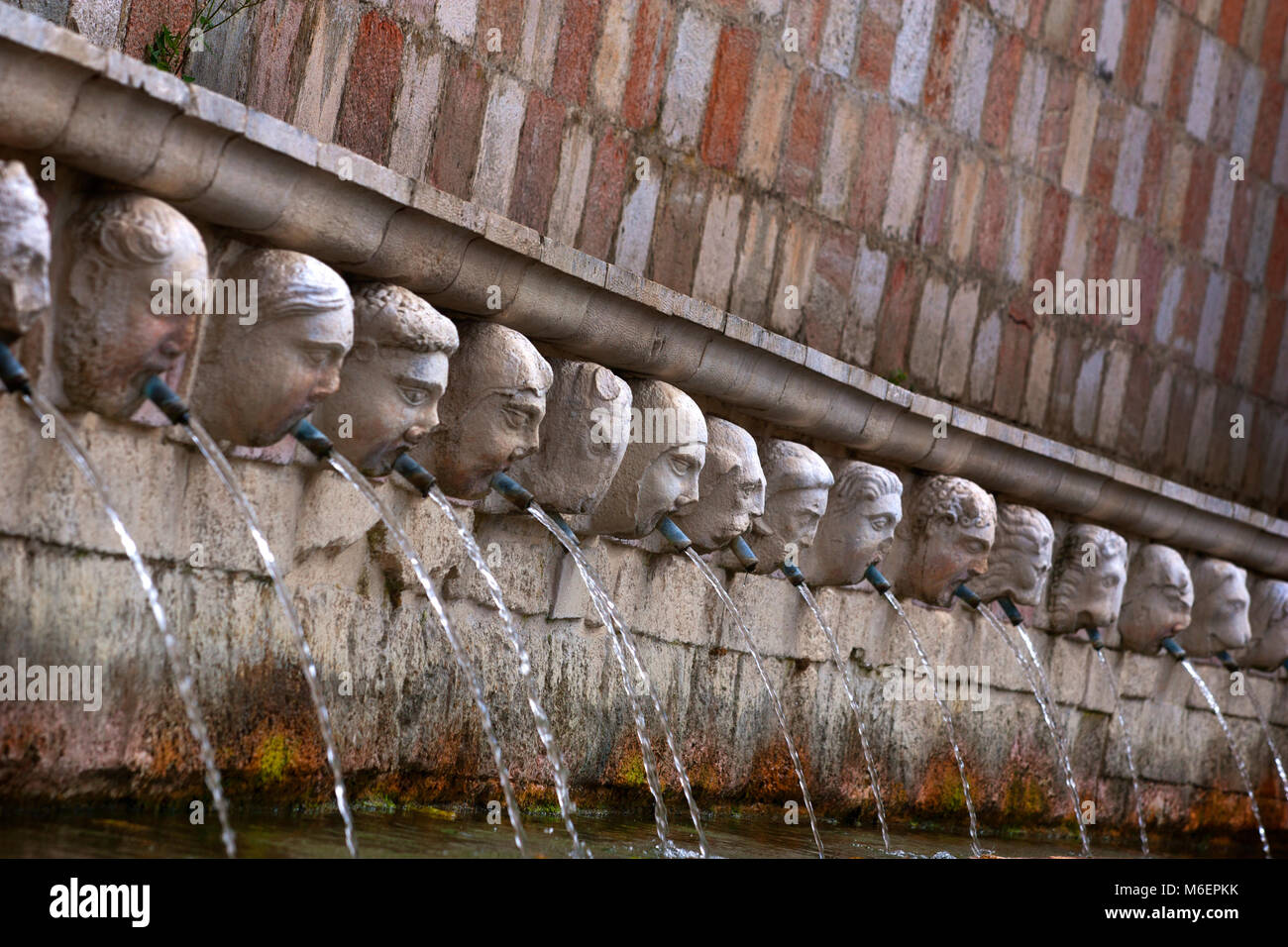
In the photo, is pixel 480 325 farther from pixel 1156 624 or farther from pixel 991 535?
pixel 1156 624

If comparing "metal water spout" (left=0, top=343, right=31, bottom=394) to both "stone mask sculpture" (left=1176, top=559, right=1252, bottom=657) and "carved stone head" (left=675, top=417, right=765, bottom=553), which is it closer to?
"carved stone head" (left=675, top=417, right=765, bottom=553)

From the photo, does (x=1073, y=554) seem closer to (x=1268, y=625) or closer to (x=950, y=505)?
(x=950, y=505)

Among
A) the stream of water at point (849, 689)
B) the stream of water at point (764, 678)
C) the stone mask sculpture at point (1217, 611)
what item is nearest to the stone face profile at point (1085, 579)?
the stone mask sculpture at point (1217, 611)

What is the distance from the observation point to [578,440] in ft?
17.1

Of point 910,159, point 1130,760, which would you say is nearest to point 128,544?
point 910,159

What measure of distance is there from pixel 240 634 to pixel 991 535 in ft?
10.6

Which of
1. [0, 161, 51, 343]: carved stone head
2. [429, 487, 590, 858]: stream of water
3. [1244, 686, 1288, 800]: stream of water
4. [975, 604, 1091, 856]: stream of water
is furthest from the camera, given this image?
[1244, 686, 1288, 800]: stream of water

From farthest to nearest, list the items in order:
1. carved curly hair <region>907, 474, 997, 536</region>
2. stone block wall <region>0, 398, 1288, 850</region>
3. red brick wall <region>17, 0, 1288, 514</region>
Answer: carved curly hair <region>907, 474, 997, 536</region>
red brick wall <region>17, 0, 1288, 514</region>
stone block wall <region>0, 398, 1288, 850</region>

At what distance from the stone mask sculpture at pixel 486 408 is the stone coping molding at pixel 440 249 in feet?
0.33

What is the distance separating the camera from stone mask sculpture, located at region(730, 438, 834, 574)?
20.1 ft

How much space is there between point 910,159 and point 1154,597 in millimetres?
2114

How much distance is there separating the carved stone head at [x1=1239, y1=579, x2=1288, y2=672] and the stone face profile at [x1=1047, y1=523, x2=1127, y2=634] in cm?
158

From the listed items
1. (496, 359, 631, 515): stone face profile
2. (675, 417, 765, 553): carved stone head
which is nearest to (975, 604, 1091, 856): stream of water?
(675, 417, 765, 553): carved stone head

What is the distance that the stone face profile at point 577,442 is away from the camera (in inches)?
204
